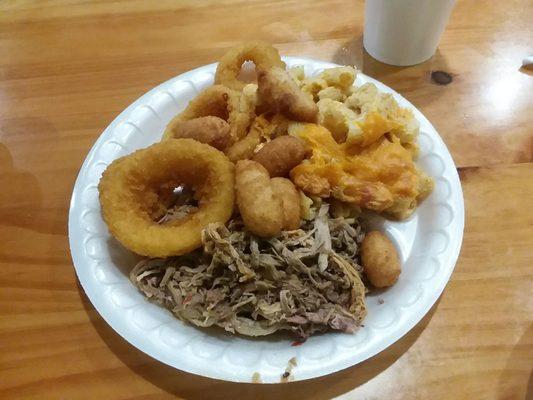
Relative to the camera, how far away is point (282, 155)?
54.1 inches

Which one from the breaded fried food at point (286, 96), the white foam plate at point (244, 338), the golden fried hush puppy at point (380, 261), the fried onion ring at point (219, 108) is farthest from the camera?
the fried onion ring at point (219, 108)

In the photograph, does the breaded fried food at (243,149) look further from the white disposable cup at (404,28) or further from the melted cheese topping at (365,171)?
the white disposable cup at (404,28)

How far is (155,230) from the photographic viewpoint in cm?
132

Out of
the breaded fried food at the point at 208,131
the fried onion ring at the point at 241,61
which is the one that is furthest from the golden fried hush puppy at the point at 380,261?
the fried onion ring at the point at 241,61

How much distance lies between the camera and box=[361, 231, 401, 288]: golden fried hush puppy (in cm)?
130

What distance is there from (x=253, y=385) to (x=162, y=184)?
614 millimetres

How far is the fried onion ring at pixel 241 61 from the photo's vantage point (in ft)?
5.51

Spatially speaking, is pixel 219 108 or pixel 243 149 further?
pixel 219 108

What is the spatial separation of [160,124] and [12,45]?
94 centimetres

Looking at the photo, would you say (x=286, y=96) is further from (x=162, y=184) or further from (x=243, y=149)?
(x=162, y=184)

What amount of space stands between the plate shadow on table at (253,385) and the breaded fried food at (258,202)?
0.39 m

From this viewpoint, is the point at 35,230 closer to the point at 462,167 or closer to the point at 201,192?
the point at 201,192

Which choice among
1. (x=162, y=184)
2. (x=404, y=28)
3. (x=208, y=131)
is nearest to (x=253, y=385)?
(x=162, y=184)

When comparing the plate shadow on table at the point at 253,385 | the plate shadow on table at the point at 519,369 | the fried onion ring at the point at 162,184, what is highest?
the fried onion ring at the point at 162,184
